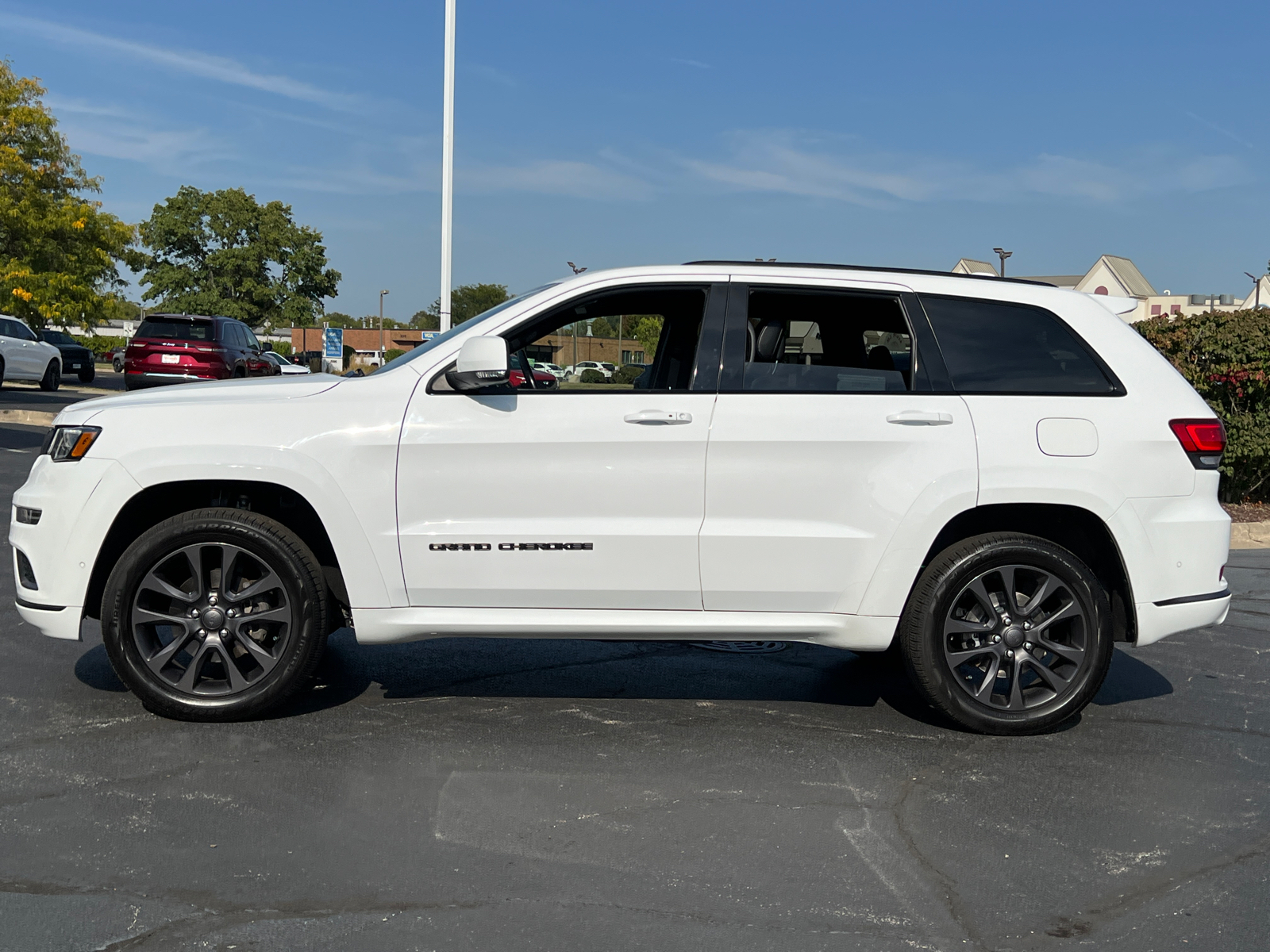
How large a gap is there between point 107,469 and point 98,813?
146cm

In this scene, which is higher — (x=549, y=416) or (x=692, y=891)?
(x=549, y=416)

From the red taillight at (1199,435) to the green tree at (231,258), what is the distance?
6769cm

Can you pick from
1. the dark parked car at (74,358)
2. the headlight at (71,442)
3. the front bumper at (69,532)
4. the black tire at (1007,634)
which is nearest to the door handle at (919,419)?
the black tire at (1007,634)

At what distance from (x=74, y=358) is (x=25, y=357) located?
273 inches

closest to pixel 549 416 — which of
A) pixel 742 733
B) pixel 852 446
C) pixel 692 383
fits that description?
pixel 692 383

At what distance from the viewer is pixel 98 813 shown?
3.88 meters

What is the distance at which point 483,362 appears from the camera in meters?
4.56

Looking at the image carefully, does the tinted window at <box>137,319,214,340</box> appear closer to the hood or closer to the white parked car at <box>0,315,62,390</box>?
the white parked car at <box>0,315,62,390</box>

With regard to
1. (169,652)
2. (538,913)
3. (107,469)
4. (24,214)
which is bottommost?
(538,913)

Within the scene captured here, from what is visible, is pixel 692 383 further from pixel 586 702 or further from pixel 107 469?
pixel 107 469

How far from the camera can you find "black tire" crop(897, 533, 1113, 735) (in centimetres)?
489

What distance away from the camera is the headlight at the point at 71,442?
4793 millimetres

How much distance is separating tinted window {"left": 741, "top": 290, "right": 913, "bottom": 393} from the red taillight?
1.15m

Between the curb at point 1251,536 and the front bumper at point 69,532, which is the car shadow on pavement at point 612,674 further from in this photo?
the curb at point 1251,536
